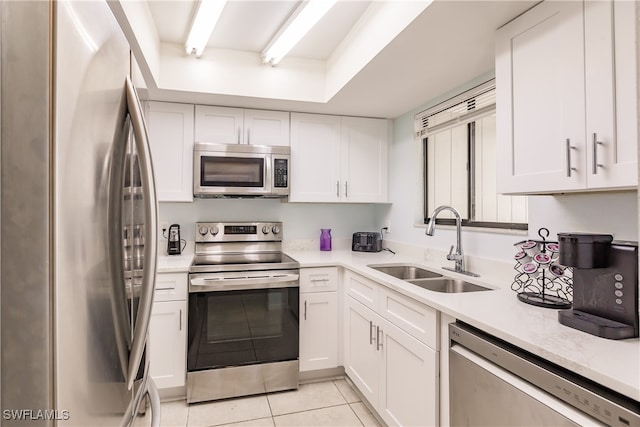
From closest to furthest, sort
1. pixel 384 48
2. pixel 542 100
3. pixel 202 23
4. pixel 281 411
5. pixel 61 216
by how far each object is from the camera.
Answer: pixel 61 216
pixel 542 100
pixel 384 48
pixel 202 23
pixel 281 411

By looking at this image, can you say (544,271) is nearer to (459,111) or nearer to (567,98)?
(567,98)

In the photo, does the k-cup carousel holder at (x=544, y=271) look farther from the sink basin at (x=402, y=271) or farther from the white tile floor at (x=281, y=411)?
the white tile floor at (x=281, y=411)

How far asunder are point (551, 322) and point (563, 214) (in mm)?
611

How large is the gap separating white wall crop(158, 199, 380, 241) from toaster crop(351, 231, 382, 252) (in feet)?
0.81

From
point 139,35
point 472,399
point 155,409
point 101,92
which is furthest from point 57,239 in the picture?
point 139,35

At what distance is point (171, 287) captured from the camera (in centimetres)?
229

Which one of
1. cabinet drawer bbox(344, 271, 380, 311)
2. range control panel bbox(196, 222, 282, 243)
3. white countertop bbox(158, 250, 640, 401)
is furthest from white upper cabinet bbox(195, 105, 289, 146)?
white countertop bbox(158, 250, 640, 401)

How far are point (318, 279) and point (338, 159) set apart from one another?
1088 millimetres

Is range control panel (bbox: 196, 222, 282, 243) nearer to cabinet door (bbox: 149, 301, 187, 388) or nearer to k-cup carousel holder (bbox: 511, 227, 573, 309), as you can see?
cabinet door (bbox: 149, 301, 187, 388)

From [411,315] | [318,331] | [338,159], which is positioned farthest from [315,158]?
[411,315]

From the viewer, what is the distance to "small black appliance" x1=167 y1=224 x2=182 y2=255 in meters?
2.77

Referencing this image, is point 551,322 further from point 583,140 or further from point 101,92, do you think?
point 101,92

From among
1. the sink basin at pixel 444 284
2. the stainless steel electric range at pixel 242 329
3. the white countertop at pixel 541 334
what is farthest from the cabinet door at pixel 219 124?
the sink basin at pixel 444 284

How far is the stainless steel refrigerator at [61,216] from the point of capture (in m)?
0.50
